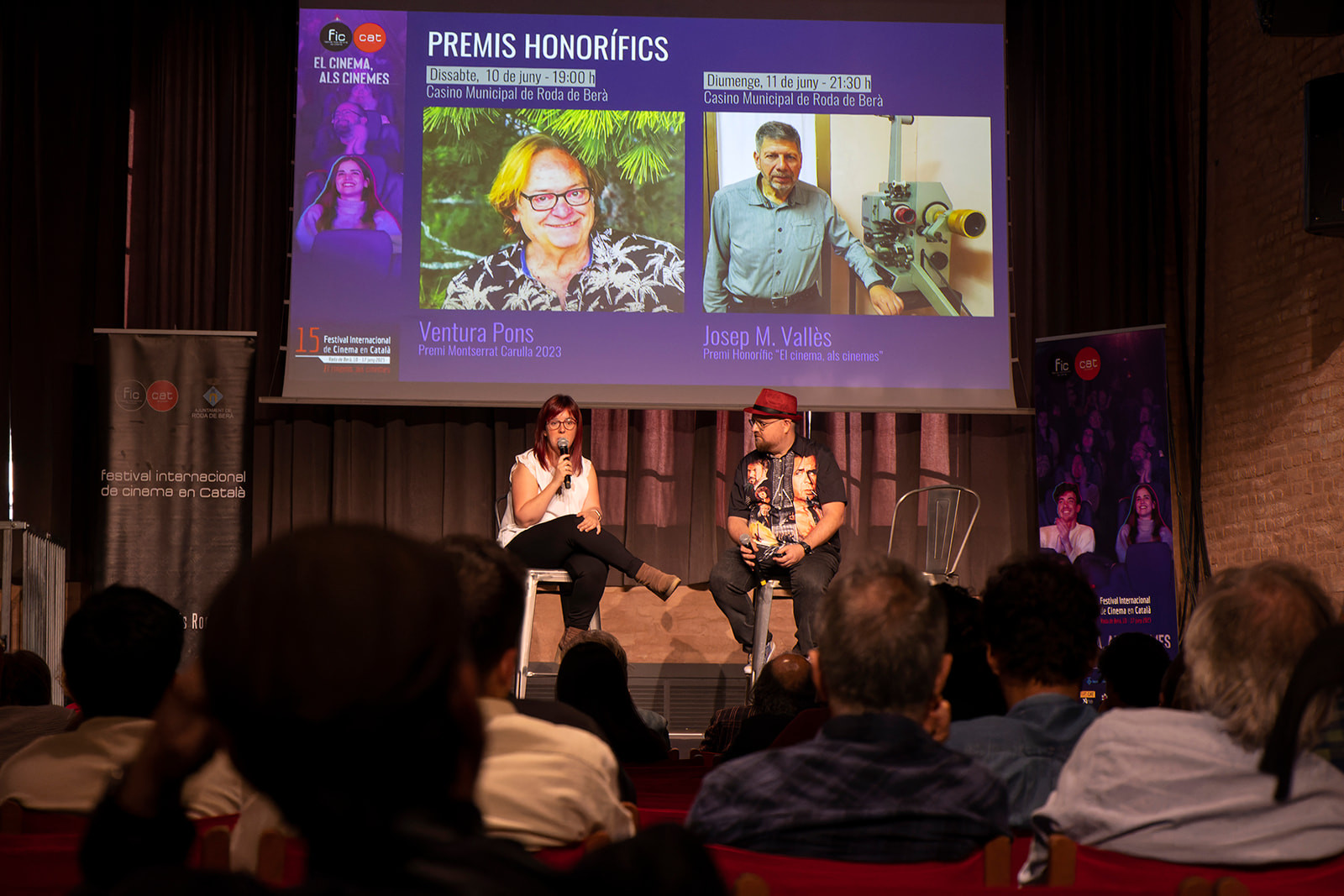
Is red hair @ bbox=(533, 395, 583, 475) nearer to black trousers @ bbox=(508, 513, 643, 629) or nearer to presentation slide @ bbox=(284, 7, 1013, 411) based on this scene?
black trousers @ bbox=(508, 513, 643, 629)

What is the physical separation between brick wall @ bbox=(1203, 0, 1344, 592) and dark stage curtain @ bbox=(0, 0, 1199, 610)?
0.27 metres

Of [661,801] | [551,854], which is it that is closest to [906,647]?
[551,854]

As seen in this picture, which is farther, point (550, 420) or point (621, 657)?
point (550, 420)

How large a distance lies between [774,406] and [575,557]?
3.21 ft

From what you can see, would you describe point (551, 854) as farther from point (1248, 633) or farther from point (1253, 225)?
point (1253, 225)

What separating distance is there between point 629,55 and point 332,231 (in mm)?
1705

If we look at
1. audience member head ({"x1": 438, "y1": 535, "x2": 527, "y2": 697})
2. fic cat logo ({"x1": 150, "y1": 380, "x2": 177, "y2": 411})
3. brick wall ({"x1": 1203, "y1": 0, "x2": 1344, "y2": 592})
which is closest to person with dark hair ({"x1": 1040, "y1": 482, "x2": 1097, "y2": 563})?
brick wall ({"x1": 1203, "y1": 0, "x2": 1344, "y2": 592})

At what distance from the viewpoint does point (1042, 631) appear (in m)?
1.79

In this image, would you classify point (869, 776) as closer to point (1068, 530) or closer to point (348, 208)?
point (1068, 530)

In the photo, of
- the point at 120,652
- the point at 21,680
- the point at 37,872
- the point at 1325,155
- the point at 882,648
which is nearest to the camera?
the point at 37,872

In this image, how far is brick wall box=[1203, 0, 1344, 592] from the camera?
19.0ft

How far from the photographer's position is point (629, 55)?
20.7 ft

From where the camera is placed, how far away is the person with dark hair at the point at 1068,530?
6289 mm

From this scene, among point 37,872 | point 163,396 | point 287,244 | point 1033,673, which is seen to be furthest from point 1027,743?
point 287,244
